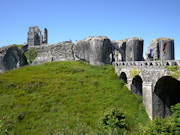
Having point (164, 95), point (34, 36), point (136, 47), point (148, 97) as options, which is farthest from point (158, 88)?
point (34, 36)

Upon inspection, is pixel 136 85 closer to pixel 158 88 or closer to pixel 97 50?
pixel 158 88

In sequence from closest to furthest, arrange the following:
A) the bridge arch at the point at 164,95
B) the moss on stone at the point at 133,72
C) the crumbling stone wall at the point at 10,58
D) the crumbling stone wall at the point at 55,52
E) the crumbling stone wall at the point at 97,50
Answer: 1. the bridge arch at the point at 164,95
2. the moss on stone at the point at 133,72
3. the crumbling stone wall at the point at 97,50
4. the crumbling stone wall at the point at 10,58
5. the crumbling stone wall at the point at 55,52

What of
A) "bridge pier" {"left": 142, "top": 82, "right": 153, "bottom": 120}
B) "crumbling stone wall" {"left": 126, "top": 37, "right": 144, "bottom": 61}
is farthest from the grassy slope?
"crumbling stone wall" {"left": 126, "top": 37, "right": 144, "bottom": 61}

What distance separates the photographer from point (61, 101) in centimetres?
1884

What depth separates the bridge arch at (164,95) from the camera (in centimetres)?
1764

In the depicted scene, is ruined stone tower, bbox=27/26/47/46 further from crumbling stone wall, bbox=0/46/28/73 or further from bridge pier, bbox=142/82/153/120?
bridge pier, bbox=142/82/153/120

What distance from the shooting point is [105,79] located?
Result: 26.0 meters

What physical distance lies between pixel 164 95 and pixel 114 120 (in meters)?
8.17

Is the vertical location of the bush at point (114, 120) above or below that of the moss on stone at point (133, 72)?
below

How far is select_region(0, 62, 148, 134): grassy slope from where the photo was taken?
15.3 metres

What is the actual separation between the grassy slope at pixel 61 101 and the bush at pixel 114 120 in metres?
0.90

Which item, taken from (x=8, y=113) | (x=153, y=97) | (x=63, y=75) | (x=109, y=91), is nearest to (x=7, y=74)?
(x=63, y=75)

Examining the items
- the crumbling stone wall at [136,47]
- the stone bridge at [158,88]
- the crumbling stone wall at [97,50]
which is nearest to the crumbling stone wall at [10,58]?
the crumbling stone wall at [97,50]

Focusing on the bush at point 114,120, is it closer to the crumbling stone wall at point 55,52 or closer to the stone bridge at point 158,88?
the stone bridge at point 158,88
